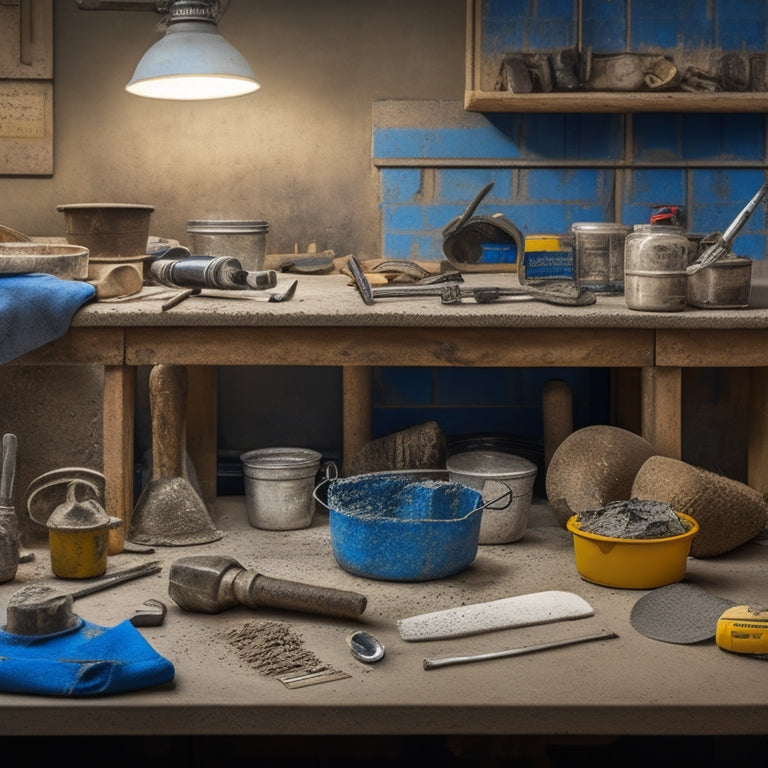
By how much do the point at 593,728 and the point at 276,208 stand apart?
305 cm

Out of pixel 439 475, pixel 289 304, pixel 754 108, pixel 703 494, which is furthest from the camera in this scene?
pixel 754 108

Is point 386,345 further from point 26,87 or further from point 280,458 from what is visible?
point 26,87

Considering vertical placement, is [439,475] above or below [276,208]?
below

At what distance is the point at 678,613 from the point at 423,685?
76 centimetres

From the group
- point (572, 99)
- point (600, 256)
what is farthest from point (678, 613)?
point (572, 99)

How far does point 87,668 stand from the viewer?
2.39 meters

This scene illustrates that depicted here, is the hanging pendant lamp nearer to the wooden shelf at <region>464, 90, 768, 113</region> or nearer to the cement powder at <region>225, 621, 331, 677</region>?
the wooden shelf at <region>464, 90, 768, 113</region>

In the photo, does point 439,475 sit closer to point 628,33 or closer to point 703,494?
point 703,494

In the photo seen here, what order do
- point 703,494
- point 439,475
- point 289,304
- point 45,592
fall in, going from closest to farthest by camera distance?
1. point 45,592
2. point 703,494
3. point 289,304
4. point 439,475

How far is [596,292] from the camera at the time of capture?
383cm

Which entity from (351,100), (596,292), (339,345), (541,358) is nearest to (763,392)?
(596,292)

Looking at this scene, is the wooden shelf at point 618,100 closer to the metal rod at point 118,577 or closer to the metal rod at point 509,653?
the metal rod at point 118,577

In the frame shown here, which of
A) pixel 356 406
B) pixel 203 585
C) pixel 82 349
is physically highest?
pixel 82 349

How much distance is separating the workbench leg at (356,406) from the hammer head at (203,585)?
1640 mm
